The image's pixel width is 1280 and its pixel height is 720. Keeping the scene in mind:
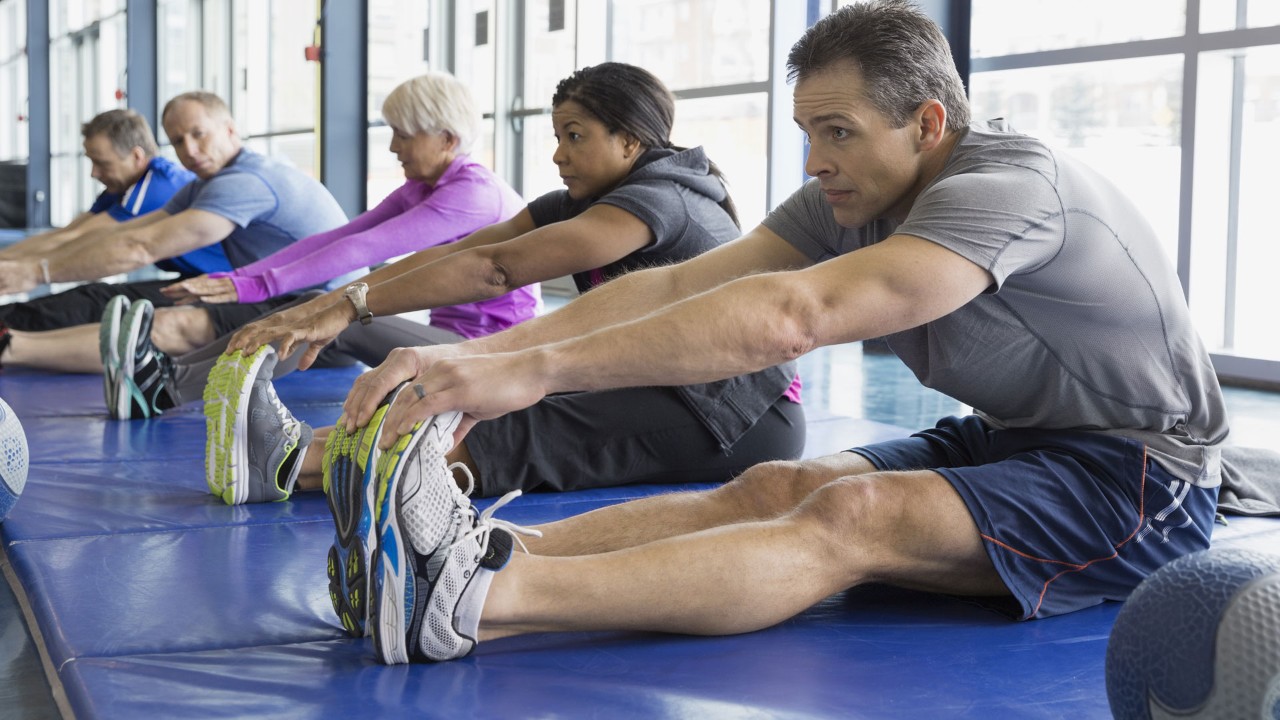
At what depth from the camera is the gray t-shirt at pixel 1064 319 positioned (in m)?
1.65

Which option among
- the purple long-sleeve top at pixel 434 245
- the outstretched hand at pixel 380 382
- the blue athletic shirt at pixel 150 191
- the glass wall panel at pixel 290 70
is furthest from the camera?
the glass wall panel at pixel 290 70

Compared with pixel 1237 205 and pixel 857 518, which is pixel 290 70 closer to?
pixel 1237 205

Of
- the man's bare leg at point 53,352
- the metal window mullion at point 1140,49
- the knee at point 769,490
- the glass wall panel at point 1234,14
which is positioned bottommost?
the man's bare leg at point 53,352

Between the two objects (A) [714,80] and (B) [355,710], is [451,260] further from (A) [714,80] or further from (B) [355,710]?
(A) [714,80]

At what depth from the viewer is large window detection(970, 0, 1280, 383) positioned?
15.8ft

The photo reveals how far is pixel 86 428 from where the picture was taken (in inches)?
134

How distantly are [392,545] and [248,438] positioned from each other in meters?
1.13

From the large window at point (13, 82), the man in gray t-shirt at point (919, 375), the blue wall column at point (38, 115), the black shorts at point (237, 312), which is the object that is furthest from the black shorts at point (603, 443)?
the large window at point (13, 82)

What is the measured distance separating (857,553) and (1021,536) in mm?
235

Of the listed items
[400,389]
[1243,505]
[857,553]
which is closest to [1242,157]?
[1243,505]

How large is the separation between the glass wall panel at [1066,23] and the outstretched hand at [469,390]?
424 centimetres

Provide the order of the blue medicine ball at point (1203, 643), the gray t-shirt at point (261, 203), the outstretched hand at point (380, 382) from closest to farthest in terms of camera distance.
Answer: the blue medicine ball at point (1203, 643) → the outstretched hand at point (380, 382) → the gray t-shirt at point (261, 203)

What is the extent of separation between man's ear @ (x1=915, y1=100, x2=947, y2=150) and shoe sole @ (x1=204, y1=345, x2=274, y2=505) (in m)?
1.40

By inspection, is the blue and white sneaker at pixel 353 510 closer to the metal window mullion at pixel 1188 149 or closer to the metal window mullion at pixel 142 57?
the metal window mullion at pixel 1188 149
